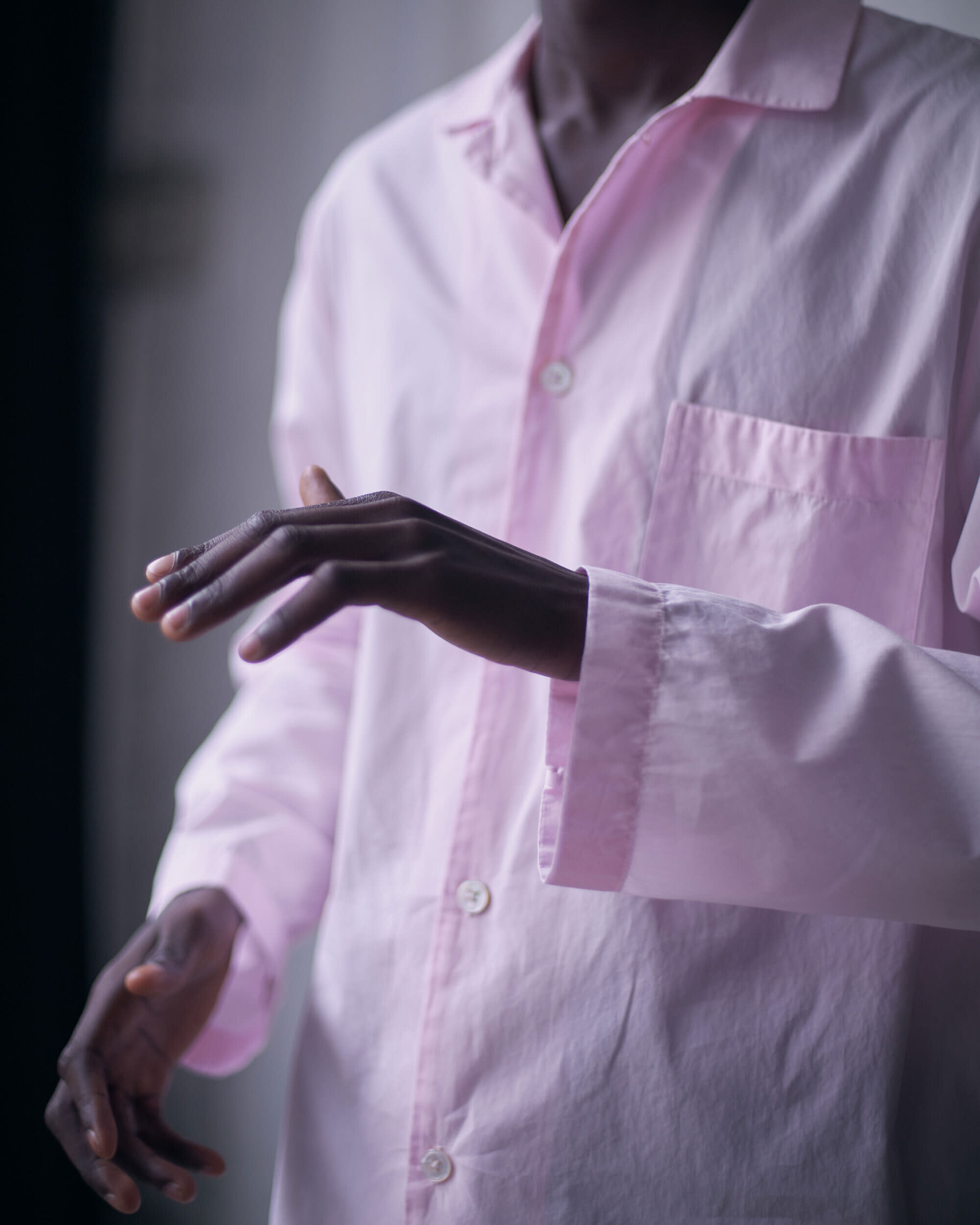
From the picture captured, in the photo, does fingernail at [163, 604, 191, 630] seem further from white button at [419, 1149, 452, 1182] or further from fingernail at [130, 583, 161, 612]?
white button at [419, 1149, 452, 1182]

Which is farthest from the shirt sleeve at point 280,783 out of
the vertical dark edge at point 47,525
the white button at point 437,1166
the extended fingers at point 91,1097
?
the vertical dark edge at point 47,525

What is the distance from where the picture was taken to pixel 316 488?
49 cm

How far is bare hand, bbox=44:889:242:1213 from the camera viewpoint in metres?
0.59

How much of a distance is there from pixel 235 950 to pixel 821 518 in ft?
1.78

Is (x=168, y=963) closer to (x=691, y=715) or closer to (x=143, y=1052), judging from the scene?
(x=143, y=1052)

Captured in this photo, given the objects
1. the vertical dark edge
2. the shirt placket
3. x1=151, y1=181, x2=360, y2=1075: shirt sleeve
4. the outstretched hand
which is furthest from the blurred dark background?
the outstretched hand

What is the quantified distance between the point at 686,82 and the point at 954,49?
0.58 feet

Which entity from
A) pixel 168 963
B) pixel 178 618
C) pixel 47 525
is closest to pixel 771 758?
pixel 178 618

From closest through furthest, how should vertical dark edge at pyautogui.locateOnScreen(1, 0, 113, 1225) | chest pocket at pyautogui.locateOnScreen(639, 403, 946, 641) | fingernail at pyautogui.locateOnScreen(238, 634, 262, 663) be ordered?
fingernail at pyautogui.locateOnScreen(238, 634, 262, 663) → chest pocket at pyautogui.locateOnScreen(639, 403, 946, 641) → vertical dark edge at pyautogui.locateOnScreen(1, 0, 113, 1225)

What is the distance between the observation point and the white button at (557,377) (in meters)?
0.63

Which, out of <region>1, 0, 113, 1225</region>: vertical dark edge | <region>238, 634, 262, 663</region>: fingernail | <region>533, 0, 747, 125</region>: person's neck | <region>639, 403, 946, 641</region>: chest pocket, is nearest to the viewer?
<region>238, 634, 262, 663</region>: fingernail

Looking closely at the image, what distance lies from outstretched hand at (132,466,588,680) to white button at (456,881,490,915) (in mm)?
202

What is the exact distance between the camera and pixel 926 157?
0.58 m

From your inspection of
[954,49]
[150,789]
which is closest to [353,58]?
[954,49]
